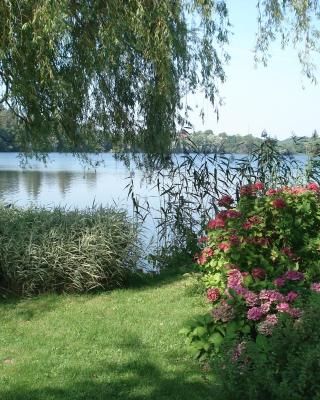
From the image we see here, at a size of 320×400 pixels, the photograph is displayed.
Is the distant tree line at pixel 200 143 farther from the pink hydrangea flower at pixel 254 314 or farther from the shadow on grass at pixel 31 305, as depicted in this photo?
the pink hydrangea flower at pixel 254 314

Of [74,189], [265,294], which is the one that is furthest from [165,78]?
[74,189]

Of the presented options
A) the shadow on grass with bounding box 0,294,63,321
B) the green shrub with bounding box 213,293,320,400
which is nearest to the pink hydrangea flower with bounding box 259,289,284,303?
the green shrub with bounding box 213,293,320,400

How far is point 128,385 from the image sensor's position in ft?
11.6

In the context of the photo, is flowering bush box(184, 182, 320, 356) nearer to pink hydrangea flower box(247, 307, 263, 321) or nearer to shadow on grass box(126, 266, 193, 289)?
pink hydrangea flower box(247, 307, 263, 321)

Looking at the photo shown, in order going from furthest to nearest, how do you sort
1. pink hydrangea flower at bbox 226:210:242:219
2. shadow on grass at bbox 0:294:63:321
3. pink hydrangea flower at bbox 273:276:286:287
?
shadow on grass at bbox 0:294:63:321, pink hydrangea flower at bbox 226:210:242:219, pink hydrangea flower at bbox 273:276:286:287

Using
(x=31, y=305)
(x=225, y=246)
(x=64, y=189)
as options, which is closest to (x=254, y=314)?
(x=225, y=246)

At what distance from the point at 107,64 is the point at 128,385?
430 centimetres

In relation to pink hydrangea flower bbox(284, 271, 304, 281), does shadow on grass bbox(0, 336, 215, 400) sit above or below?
below

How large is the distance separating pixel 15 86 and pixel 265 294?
3821 millimetres

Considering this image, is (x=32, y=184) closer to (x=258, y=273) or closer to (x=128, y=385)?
(x=258, y=273)

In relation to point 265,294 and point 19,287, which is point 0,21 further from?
point 265,294

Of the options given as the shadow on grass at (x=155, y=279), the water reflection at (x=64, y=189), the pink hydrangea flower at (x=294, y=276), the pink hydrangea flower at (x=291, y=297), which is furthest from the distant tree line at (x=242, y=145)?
the water reflection at (x=64, y=189)

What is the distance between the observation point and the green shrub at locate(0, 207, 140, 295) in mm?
5953

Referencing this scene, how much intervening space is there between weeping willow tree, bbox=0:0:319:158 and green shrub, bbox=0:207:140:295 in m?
1.52
